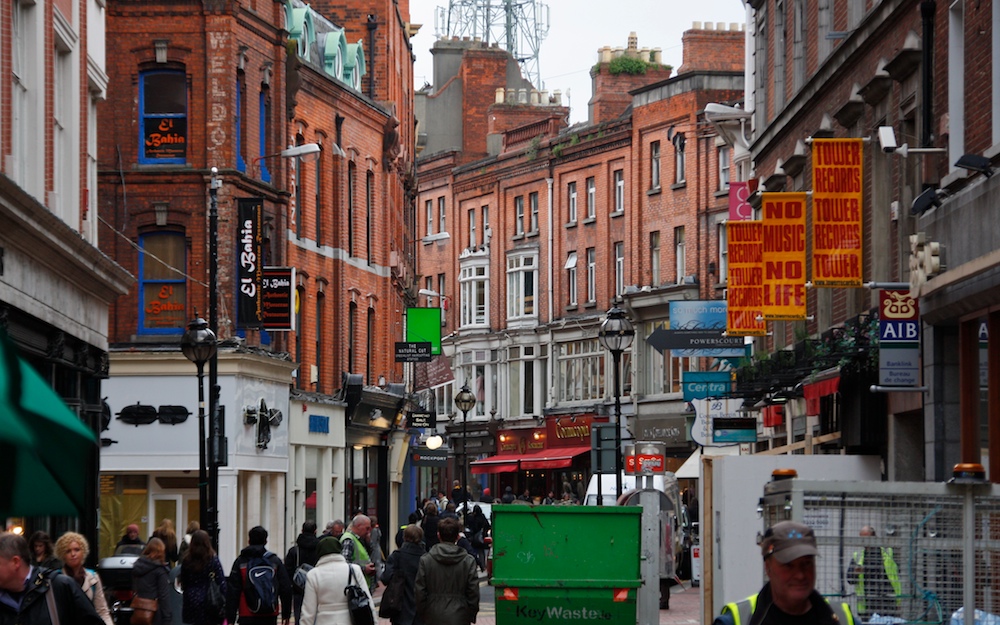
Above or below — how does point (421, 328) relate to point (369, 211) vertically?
below

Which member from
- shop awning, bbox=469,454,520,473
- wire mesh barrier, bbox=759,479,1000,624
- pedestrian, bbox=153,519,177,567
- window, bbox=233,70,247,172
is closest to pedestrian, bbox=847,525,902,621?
wire mesh barrier, bbox=759,479,1000,624

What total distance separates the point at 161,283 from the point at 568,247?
35868 mm

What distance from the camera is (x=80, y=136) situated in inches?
1035

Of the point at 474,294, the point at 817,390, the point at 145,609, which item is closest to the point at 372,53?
the point at 817,390

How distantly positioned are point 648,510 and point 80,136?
384 inches

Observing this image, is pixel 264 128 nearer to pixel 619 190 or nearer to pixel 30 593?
pixel 30 593

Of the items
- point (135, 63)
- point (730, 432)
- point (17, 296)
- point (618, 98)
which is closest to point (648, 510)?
point (730, 432)

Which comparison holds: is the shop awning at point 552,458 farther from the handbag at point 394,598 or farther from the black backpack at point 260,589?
the black backpack at point 260,589

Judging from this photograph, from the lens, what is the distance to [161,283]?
117ft

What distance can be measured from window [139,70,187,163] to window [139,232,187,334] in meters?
1.55

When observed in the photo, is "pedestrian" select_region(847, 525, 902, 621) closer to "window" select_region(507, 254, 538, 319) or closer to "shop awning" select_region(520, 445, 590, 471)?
"shop awning" select_region(520, 445, 590, 471)

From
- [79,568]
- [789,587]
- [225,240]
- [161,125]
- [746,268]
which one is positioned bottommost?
[79,568]

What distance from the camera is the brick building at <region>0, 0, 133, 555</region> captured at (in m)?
20.2

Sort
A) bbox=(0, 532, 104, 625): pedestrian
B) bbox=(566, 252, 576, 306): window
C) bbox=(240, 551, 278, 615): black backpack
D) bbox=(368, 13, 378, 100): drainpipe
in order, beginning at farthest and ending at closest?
bbox=(566, 252, 576, 306): window < bbox=(368, 13, 378, 100): drainpipe < bbox=(240, 551, 278, 615): black backpack < bbox=(0, 532, 104, 625): pedestrian
